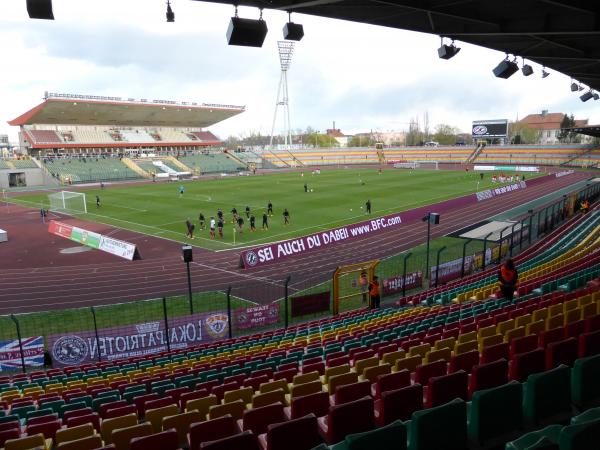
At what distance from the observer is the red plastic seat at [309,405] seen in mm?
4543

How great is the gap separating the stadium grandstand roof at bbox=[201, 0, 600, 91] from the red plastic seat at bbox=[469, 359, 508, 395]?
20.5 ft

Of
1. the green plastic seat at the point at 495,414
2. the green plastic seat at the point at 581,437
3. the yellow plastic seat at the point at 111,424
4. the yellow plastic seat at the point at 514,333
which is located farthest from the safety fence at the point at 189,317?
the green plastic seat at the point at 581,437

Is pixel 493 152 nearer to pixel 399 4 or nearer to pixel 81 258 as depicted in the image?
pixel 81 258

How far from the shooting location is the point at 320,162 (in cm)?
11069

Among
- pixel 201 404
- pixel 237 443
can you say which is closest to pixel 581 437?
pixel 237 443

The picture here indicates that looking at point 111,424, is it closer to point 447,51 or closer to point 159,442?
point 159,442

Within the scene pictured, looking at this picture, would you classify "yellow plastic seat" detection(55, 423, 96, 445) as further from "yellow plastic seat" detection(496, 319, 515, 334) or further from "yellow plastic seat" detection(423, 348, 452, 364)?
"yellow plastic seat" detection(496, 319, 515, 334)

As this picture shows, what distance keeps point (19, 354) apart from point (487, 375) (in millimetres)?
13040

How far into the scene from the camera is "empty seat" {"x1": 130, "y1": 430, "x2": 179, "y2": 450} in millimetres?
3684

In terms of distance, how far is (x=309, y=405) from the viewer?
4605 mm

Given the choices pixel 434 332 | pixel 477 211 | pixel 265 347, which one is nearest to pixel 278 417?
pixel 434 332

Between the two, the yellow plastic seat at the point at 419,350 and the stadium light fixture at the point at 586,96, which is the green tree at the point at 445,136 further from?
the yellow plastic seat at the point at 419,350

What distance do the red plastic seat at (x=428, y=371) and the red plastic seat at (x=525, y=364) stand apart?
787 millimetres

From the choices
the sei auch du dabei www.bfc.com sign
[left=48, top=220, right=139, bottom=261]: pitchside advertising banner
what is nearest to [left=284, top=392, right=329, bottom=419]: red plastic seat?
the sei auch du dabei www.bfc.com sign
